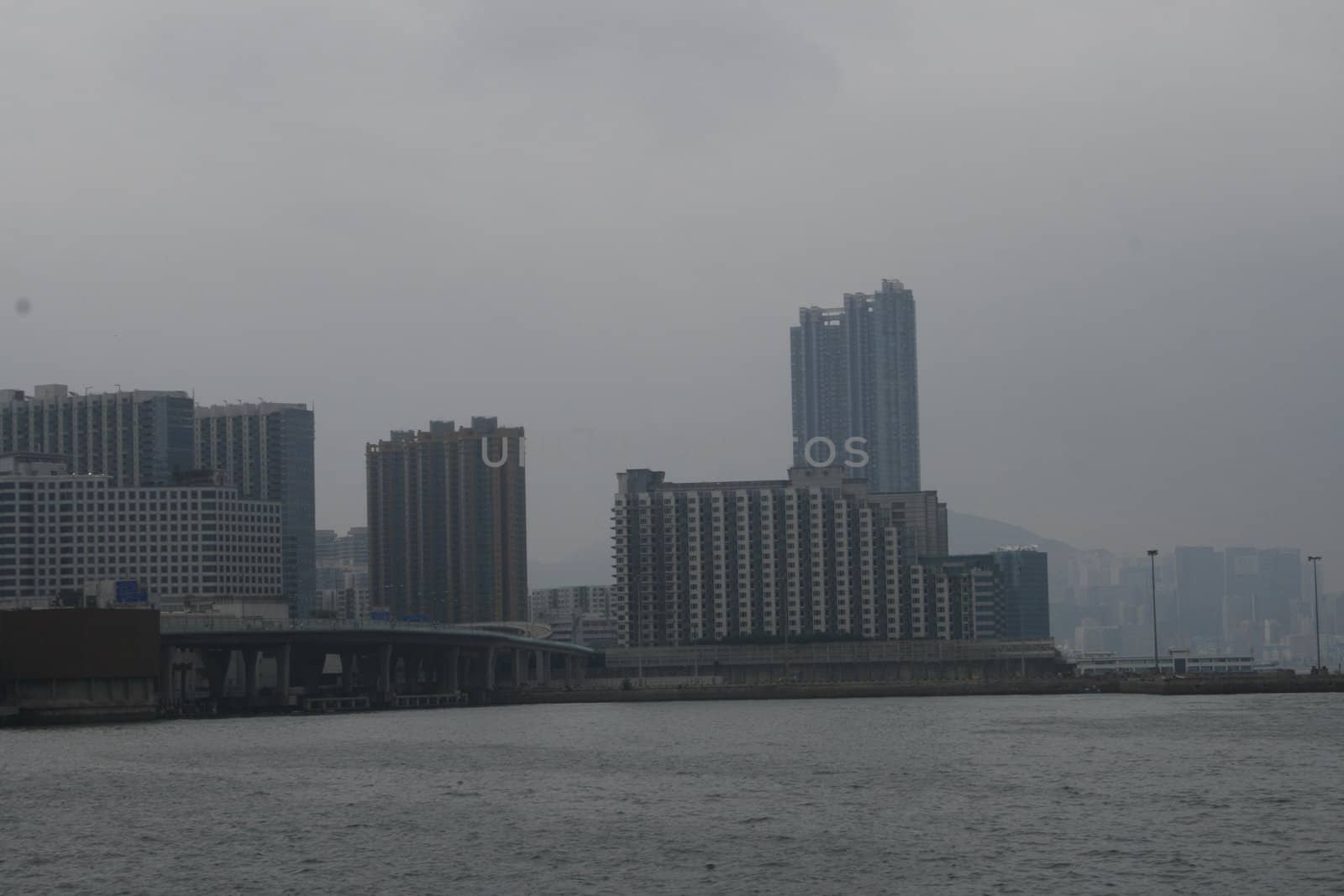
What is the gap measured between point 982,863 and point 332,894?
69.3 feet

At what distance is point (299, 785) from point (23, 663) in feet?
248

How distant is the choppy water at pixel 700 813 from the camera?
61.6 m

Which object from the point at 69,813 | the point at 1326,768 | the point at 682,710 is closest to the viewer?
the point at 69,813

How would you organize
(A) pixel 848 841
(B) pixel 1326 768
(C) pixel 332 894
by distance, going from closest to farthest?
1. (C) pixel 332 894
2. (A) pixel 848 841
3. (B) pixel 1326 768

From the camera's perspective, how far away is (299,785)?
9650 cm

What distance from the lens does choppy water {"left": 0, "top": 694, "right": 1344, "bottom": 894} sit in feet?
202

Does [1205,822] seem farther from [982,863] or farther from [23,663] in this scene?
[23,663]

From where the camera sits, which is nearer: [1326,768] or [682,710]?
[1326,768]

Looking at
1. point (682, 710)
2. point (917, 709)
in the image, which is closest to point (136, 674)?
point (682, 710)

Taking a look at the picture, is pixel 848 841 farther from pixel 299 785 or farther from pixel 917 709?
pixel 917 709

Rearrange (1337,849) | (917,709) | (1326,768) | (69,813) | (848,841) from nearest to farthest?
(1337,849) < (848,841) < (69,813) < (1326,768) < (917,709)

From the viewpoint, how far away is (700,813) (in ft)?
260

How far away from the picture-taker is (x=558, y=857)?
66500 millimetres

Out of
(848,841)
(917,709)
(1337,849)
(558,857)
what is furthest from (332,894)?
(917,709)
